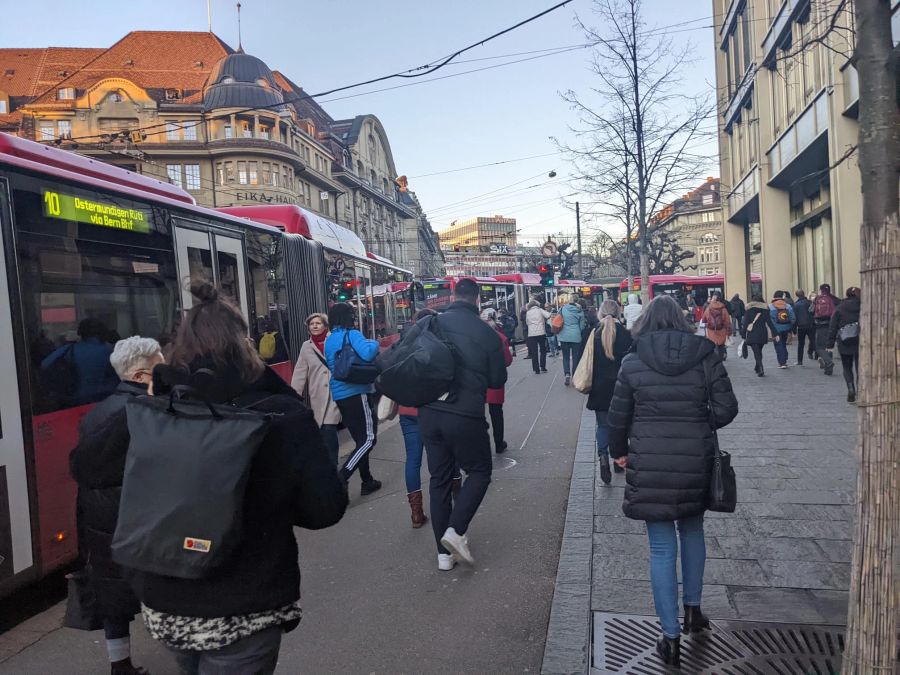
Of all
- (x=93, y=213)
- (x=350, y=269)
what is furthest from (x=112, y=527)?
(x=350, y=269)

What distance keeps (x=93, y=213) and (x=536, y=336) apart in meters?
12.8

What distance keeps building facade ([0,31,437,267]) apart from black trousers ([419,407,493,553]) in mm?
45990

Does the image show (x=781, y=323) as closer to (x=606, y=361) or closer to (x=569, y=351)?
(x=569, y=351)

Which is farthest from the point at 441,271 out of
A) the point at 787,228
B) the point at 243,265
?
the point at 243,265

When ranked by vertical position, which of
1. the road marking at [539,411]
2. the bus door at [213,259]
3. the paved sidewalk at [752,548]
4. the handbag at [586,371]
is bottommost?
the road marking at [539,411]

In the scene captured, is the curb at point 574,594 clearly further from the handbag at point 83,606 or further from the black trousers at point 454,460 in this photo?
the handbag at point 83,606

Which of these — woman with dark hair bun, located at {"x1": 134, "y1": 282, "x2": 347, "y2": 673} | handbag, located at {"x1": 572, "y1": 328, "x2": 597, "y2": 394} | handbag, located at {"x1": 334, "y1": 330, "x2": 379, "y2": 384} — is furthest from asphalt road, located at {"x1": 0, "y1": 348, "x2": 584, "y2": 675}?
woman with dark hair bun, located at {"x1": 134, "y1": 282, "x2": 347, "y2": 673}

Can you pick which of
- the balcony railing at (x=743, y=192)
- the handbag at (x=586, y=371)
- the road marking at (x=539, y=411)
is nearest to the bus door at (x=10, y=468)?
the handbag at (x=586, y=371)

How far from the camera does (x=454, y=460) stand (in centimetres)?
495

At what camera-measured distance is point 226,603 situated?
2.05m

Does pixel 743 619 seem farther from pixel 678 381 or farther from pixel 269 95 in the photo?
pixel 269 95

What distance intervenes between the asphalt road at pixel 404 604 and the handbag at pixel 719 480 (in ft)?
3.88

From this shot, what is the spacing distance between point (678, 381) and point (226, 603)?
235cm

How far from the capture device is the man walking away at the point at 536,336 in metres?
17.5
